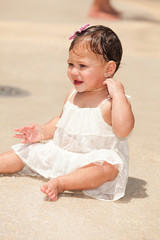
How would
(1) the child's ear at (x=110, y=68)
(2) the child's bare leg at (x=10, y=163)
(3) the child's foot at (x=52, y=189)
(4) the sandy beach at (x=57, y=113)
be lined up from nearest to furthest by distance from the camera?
(4) the sandy beach at (x=57, y=113) → (3) the child's foot at (x=52, y=189) → (1) the child's ear at (x=110, y=68) → (2) the child's bare leg at (x=10, y=163)

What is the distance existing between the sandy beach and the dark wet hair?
822mm

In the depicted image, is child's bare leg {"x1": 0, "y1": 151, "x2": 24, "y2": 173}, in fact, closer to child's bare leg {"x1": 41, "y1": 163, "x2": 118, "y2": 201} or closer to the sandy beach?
the sandy beach

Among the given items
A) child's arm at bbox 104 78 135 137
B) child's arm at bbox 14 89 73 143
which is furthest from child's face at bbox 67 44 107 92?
child's arm at bbox 14 89 73 143

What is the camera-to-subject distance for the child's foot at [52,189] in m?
2.24

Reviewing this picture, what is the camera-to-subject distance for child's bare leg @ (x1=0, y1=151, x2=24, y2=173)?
8.50 feet

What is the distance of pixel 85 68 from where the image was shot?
2473 mm

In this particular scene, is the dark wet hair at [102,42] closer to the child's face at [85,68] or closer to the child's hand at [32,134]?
the child's face at [85,68]

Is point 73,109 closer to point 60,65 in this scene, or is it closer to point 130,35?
point 60,65

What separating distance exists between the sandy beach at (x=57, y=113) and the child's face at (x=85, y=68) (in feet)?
2.11

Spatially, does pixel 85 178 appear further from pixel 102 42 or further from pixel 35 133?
pixel 102 42

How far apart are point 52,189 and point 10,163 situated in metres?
0.45

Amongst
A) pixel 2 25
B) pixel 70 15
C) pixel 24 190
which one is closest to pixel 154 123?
pixel 24 190

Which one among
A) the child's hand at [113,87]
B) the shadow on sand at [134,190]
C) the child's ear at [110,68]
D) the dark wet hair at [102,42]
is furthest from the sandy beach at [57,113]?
the dark wet hair at [102,42]

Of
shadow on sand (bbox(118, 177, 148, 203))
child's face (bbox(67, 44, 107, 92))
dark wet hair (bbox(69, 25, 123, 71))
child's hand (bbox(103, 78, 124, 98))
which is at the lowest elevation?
shadow on sand (bbox(118, 177, 148, 203))
